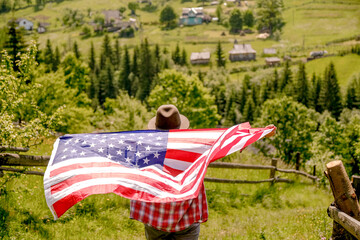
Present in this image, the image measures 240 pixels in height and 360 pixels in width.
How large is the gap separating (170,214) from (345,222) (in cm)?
289

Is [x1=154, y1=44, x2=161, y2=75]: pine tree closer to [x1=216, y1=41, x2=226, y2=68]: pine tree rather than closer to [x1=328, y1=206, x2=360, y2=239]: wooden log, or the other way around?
[x1=216, y1=41, x2=226, y2=68]: pine tree

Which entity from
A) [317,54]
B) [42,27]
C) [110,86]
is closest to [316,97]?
[317,54]

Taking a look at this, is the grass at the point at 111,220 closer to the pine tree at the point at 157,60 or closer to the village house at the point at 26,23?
the pine tree at the point at 157,60

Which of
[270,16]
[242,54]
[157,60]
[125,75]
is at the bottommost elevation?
[125,75]

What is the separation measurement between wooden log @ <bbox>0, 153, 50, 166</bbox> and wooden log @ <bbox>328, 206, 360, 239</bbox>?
584 centimetres

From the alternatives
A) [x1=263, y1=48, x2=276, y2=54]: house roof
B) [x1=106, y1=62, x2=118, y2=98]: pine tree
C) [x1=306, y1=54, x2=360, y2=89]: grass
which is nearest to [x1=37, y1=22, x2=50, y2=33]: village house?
[x1=106, y1=62, x2=118, y2=98]: pine tree

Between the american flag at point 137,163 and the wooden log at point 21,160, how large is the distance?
2272 millimetres

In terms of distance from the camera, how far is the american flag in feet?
15.2

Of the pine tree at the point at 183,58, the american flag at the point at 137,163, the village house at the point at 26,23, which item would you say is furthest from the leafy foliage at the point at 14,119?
the village house at the point at 26,23

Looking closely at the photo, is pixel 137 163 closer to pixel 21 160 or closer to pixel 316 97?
pixel 21 160

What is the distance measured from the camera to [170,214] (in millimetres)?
4582

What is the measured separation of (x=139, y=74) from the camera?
344 feet

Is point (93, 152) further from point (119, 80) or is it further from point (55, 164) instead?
point (119, 80)

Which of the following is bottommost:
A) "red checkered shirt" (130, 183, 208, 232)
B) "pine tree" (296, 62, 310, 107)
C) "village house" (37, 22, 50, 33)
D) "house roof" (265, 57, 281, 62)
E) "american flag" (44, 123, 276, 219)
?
"pine tree" (296, 62, 310, 107)
